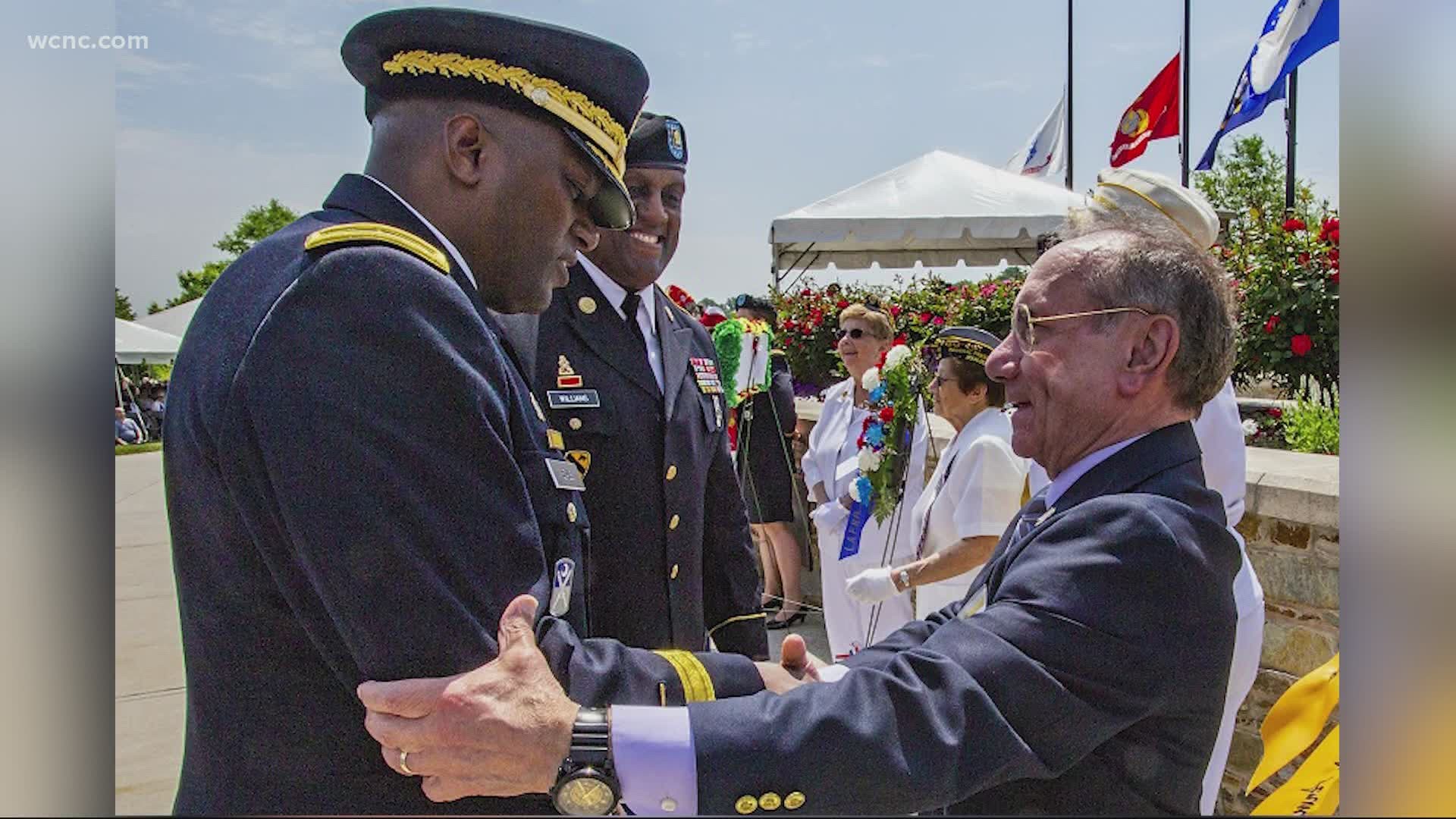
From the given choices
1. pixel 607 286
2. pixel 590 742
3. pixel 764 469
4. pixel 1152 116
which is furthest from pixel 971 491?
pixel 1152 116

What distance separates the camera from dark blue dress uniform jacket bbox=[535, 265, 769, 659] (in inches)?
107

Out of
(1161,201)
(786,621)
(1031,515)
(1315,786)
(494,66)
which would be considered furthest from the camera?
(786,621)

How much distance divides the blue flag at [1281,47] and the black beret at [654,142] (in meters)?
7.16

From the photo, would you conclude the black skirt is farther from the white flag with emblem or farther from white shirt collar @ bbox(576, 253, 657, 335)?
the white flag with emblem

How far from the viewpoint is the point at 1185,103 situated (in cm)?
1570

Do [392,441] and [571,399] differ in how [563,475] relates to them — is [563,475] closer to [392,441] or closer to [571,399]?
[392,441]

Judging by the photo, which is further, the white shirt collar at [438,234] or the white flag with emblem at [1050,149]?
the white flag with emblem at [1050,149]

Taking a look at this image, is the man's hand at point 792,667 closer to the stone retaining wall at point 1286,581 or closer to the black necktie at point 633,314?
the black necktie at point 633,314

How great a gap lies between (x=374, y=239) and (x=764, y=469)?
619cm

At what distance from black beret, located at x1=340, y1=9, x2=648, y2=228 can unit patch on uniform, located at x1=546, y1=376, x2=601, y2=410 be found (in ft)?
3.40

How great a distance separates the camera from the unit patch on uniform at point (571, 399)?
273 centimetres

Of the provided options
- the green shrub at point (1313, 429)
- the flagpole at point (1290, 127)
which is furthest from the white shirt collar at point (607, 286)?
the flagpole at point (1290, 127)

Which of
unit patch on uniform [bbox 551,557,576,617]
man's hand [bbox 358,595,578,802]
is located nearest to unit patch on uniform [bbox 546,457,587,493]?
unit patch on uniform [bbox 551,557,576,617]
